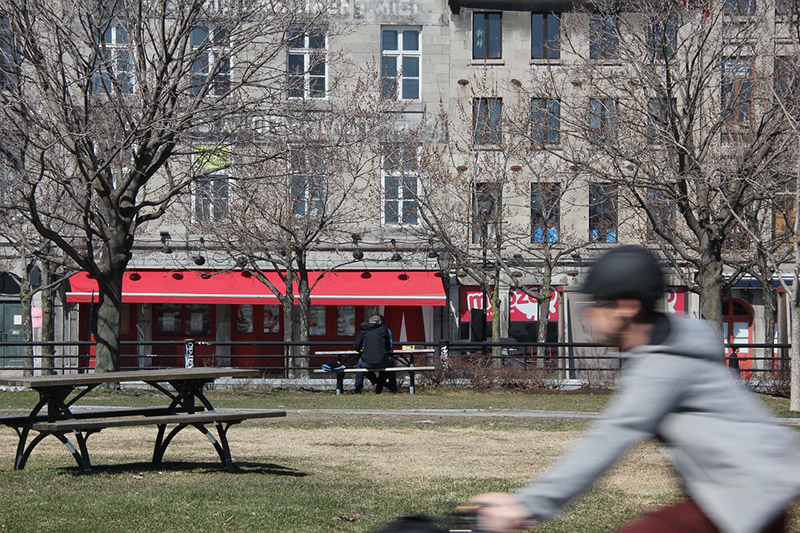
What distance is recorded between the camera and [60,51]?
63.3 ft

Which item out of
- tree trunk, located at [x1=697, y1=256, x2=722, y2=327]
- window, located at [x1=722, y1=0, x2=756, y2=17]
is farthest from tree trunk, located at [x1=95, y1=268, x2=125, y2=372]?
window, located at [x1=722, y1=0, x2=756, y2=17]

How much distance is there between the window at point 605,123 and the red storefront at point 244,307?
11.3 meters

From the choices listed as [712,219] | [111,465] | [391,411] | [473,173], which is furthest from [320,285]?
[111,465]

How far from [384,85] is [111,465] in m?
24.5

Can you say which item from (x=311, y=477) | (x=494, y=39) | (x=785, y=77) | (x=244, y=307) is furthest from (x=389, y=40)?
(x=311, y=477)

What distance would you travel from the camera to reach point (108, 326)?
70.1 feet

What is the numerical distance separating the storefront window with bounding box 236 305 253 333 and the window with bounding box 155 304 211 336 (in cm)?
106

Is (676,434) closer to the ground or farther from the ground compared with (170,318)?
farther from the ground

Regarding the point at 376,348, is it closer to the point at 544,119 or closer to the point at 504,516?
the point at 544,119

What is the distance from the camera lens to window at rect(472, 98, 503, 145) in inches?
1242

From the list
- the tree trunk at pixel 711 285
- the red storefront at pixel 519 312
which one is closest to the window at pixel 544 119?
the tree trunk at pixel 711 285

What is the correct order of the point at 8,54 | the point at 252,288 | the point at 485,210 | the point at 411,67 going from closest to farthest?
1. the point at 8,54
2. the point at 485,210
3. the point at 252,288
4. the point at 411,67

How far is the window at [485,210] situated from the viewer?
106ft

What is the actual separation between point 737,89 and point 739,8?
239cm
